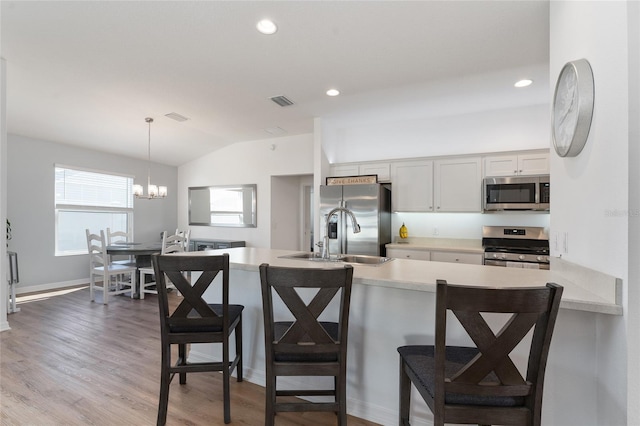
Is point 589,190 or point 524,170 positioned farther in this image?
point 524,170

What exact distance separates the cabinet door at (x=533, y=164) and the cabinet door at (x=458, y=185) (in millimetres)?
475

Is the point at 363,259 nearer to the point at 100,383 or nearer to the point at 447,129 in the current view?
the point at 100,383

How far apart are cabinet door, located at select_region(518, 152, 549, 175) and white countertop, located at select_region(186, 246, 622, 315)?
244 centimetres

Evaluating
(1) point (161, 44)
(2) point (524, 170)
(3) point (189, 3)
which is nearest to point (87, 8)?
(1) point (161, 44)

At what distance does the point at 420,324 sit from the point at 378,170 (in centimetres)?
319

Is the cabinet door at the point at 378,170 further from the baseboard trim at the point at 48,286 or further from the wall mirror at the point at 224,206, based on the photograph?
the baseboard trim at the point at 48,286

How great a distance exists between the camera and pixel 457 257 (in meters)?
3.91

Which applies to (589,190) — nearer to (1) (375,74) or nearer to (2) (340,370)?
(2) (340,370)

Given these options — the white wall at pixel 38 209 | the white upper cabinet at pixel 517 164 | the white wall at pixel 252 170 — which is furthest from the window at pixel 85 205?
the white upper cabinet at pixel 517 164

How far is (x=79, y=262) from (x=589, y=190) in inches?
276

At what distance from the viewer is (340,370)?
1.53 metres

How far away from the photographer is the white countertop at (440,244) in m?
3.93

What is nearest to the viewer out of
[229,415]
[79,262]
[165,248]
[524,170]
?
[229,415]

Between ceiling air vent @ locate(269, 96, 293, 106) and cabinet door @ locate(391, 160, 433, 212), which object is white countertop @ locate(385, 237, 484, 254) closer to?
cabinet door @ locate(391, 160, 433, 212)
